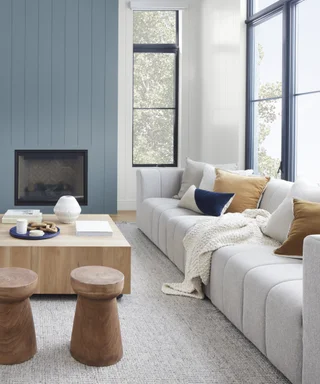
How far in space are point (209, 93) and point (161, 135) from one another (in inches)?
36.9

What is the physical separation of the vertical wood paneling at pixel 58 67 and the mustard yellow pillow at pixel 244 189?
273 centimetres

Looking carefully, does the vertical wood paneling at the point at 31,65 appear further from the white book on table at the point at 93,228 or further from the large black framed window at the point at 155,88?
the white book on table at the point at 93,228

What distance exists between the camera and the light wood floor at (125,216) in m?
6.05

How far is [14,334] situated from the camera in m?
2.12

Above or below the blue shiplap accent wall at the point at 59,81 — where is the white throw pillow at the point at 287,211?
below

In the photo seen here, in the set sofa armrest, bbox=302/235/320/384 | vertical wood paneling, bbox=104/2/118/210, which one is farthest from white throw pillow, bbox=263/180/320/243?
vertical wood paneling, bbox=104/2/118/210

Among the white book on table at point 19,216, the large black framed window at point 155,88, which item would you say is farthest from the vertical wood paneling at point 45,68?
the white book on table at point 19,216

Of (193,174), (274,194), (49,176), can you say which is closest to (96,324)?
(274,194)

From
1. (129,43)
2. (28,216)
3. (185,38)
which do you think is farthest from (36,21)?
(28,216)

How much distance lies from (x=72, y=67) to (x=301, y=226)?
4312mm

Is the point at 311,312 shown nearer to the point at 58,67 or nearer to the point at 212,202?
the point at 212,202

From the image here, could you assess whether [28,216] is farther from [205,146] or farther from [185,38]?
[185,38]

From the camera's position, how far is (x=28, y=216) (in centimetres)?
370

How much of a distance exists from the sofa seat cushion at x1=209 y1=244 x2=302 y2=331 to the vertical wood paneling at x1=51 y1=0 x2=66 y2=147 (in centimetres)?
371
